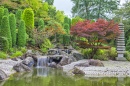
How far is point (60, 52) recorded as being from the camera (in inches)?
965

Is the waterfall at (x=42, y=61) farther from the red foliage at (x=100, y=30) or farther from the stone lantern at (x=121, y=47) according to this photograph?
the stone lantern at (x=121, y=47)

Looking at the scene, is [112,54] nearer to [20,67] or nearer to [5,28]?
[5,28]

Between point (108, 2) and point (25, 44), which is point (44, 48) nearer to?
point (25, 44)

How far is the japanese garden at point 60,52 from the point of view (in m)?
14.4

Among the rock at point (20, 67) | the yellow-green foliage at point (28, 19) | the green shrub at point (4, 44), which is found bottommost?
the rock at point (20, 67)

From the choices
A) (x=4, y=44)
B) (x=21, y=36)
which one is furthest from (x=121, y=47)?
(x=4, y=44)

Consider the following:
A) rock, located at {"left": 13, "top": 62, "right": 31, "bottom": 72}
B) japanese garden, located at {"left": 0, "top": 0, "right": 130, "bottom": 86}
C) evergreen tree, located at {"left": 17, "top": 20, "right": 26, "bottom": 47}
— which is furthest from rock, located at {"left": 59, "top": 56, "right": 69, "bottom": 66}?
evergreen tree, located at {"left": 17, "top": 20, "right": 26, "bottom": 47}

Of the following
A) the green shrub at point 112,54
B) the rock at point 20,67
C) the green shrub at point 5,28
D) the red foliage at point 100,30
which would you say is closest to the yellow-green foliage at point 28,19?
the green shrub at point 5,28

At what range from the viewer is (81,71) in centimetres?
1622

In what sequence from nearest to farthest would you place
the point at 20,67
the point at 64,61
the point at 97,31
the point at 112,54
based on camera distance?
the point at 20,67, the point at 64,61, the point at 97,31, the point at 112,54

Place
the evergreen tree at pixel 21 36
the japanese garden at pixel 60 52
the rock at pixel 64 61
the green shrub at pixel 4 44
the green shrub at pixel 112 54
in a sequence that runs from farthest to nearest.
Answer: the evergreen tree at pixel 21 36, the green shrub at pixel 112 54, the green shrub at pixel 4 44, the rock at pixel 64 61, the japanese garden at pixel 60 52

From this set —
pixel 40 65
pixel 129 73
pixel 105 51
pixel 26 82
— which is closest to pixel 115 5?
pixel 105 51

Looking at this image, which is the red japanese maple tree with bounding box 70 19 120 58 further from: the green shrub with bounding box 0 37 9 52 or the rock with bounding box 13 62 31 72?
the rock with bounding box 13 62 31 72

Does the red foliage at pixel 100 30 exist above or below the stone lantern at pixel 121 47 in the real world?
above
